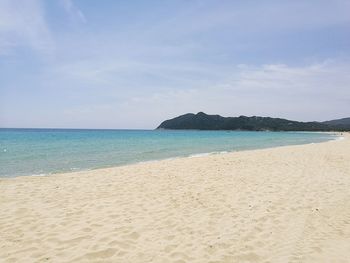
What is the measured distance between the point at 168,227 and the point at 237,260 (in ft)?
6.02

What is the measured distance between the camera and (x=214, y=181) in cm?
1202

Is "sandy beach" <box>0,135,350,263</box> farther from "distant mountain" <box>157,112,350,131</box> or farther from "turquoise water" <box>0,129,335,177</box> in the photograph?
"distant mountain" <box>157,112,350,131</box>

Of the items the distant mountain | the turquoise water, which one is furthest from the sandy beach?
the distant mountain

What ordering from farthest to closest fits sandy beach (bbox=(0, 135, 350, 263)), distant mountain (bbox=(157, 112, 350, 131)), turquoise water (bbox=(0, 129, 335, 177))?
distant mountain (bbox=(157, 112, 350, 131)) → turquoise water (bbox=(0, 129, 335, 177)) → sandy beach (bbox=(0, 135, 350, 263))

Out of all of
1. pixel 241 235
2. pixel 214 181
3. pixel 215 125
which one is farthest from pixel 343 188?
pixel 215 125

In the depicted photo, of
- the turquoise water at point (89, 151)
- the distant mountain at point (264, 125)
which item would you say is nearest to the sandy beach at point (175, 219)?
the turquoise water at point (89, 151)

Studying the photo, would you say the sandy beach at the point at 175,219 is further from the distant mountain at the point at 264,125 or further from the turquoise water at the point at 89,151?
the distant mountain at the point at 264,125

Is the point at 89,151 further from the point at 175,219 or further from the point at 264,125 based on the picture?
the point at 264,125

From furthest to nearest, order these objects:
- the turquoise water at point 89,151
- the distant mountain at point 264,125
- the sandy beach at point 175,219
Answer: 1. the distant mountain at point 264,125
2. the turquoise water at point 89,151
3. the sandy beach at point 175,219

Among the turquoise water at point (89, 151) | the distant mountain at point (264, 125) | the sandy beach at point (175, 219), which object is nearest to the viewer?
the sandy beach at point (175, 219)

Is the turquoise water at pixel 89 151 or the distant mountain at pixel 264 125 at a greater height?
the distant mountain at pixel 264 125

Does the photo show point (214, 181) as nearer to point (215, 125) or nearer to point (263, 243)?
point (263, 243)

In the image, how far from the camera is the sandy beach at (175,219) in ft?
18.5

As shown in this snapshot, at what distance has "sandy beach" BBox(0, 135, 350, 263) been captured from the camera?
5641 mm
